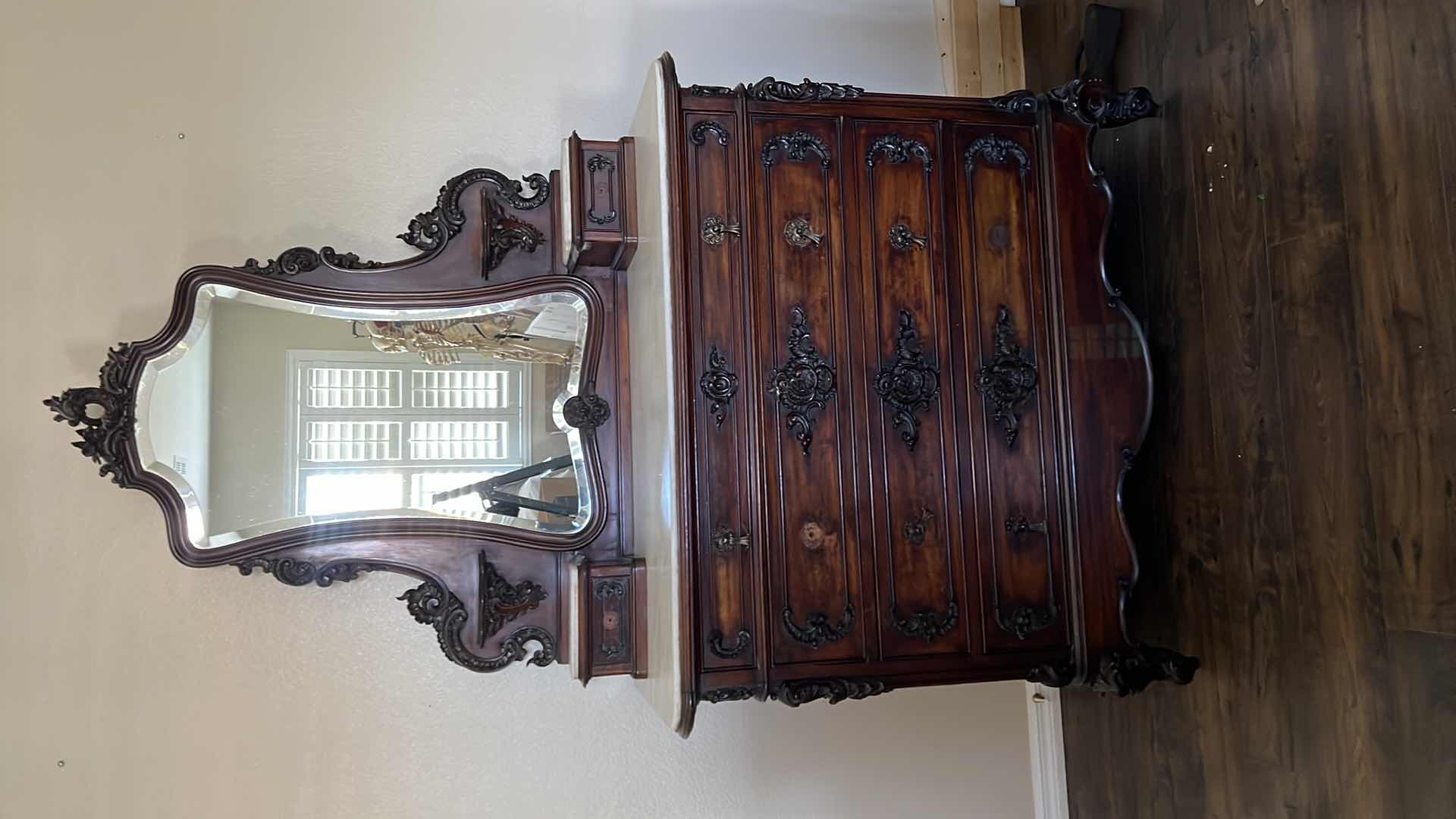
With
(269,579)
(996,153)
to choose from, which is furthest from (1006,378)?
(269,579)

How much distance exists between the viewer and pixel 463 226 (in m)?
2.01

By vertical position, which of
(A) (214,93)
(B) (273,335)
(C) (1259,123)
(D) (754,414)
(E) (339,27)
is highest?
(E) (339,27)

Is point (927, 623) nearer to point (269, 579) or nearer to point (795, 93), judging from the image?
point (795, 93)

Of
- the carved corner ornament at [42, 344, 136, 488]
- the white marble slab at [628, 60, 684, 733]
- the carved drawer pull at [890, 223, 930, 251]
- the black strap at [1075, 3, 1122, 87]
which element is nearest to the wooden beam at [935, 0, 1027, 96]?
the black strap at [1075, 3, 1122, 87]

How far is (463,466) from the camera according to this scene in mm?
1939

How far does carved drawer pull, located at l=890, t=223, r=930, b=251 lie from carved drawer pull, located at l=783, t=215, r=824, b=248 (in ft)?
0.46

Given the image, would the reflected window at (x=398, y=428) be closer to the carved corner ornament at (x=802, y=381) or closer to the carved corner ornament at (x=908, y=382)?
the carved corner ornament at (x=802, y=381)

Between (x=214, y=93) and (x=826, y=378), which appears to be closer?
(x=826, y=378)

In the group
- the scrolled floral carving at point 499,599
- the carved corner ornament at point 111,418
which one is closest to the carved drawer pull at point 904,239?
the scrolled floral carving at point 499,599

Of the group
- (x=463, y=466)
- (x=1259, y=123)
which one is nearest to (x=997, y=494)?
(x=1259, y=123)

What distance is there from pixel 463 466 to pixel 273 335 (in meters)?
0.47

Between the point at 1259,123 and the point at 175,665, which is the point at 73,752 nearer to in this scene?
the point at 175,665

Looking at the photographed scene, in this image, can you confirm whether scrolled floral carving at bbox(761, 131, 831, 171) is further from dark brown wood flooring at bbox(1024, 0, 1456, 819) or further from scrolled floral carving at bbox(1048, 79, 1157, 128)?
dark brown wood flooring at bbox(1024, 0, 1456, 819)

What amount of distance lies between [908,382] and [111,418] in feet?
5.07
